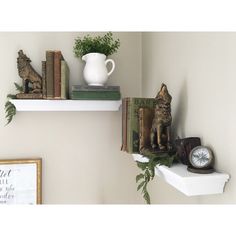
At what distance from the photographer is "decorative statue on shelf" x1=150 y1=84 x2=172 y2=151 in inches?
37.9

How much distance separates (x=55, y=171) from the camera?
59.5 inches

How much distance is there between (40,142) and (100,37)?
2.15 feet

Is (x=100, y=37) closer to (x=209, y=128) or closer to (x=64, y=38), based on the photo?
(x=64, y=38)

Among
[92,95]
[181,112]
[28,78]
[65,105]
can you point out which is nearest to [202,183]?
[181,112]

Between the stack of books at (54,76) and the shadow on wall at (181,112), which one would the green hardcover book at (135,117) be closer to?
the shadow on wall at (181,112)

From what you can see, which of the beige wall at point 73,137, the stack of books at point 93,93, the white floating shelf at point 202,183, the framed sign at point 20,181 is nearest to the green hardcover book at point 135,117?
the stack of books at point 93,93

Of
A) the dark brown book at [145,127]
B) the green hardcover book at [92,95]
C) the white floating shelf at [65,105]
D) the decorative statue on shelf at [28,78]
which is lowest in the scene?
the dark brown book at [145,127]

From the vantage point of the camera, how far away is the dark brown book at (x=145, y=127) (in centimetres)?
105

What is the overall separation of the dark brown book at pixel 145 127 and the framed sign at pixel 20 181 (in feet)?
2.23

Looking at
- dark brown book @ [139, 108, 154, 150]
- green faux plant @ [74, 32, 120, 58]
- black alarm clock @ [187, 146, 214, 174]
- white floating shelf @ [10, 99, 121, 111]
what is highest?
green faux plant @ [74, 32, 120, 58]

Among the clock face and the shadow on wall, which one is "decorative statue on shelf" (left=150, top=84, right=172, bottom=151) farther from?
the clock face

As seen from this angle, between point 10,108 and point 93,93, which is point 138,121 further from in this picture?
point 10,108

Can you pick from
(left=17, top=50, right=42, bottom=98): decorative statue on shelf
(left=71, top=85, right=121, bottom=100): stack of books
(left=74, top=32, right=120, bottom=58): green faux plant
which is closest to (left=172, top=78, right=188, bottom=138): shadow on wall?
(left=71, top=85, right=121, bottom=100): stack of books
